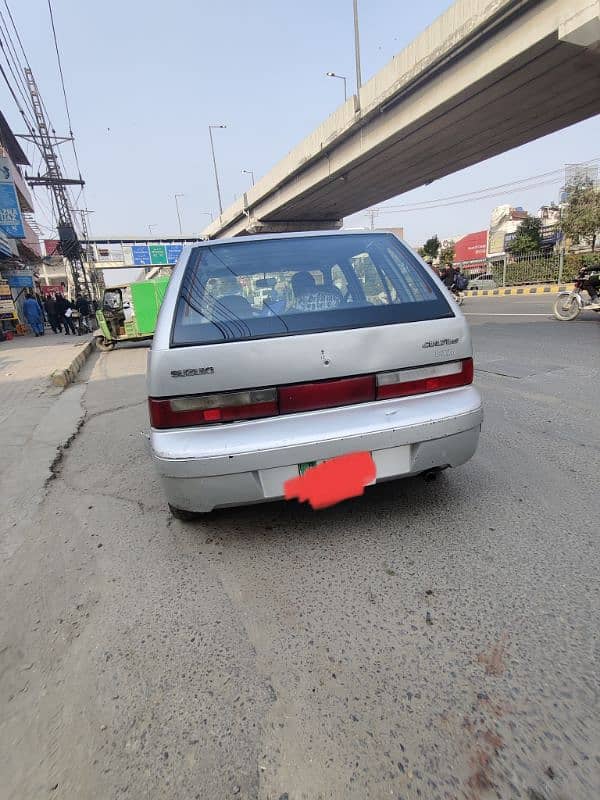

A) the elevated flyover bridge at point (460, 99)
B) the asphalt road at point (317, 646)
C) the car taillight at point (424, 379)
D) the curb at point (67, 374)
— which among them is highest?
the elevated flyover bridge at point (460, 99)

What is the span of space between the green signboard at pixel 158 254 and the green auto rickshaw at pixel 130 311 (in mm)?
30933

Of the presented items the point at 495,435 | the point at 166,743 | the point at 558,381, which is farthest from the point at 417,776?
the point at 558,381

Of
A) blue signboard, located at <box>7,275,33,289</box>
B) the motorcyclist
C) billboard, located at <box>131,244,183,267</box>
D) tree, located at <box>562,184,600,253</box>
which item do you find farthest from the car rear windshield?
billboard, located at <box>131,244,183,267</box>

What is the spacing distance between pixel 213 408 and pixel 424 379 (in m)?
1.06

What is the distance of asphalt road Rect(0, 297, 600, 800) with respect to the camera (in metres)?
1.25

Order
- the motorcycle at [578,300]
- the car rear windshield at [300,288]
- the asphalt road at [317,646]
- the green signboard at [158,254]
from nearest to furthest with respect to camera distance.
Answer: the asphalt road at [317,646]
the car rear windshield at [300,288]
the motorcycle at [578,300]
the green signboard at [158,254]

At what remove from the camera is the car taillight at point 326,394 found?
2.07 metres

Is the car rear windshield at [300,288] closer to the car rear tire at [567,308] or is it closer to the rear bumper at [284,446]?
the rear bumper at [284,446]

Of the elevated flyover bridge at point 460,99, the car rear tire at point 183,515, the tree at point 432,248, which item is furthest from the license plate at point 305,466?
the tree at point 432,248

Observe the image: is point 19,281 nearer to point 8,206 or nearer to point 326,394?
point 8,206

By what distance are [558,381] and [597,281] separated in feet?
19.9

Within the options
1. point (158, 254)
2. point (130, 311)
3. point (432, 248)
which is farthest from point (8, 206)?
point (432, 248)

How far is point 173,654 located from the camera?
5.51 ft

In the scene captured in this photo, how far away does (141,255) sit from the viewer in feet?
136
